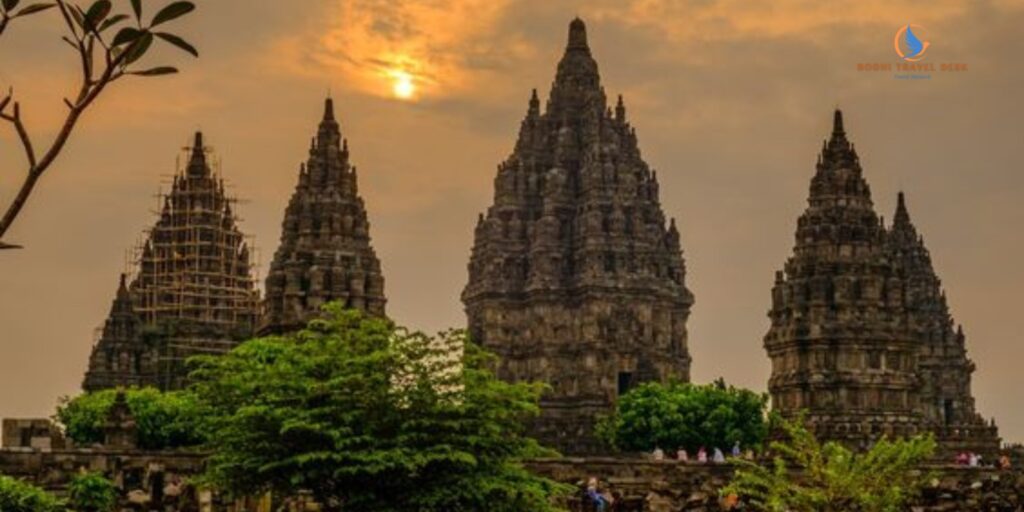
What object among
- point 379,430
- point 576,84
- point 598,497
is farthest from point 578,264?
point 379,430

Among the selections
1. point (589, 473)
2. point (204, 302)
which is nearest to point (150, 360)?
point (204, 302)

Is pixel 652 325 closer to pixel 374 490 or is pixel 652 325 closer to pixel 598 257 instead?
pixel 598 257

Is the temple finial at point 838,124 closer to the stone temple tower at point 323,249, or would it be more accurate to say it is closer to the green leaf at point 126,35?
the stone temple tower at point 323,249

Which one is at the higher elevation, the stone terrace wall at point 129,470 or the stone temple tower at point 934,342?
the stone temple tower at point 934,342

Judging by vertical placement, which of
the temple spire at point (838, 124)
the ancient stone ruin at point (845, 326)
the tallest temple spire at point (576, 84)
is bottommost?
the ancient stone ruin at point (845, 326)

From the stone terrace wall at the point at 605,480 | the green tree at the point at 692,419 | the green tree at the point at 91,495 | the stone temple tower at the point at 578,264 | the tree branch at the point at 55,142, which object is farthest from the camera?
the stone temple tower at the point at 578,264

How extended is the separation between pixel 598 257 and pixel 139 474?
44323 millimetres

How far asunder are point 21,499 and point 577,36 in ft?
230

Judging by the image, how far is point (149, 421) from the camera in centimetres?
6241

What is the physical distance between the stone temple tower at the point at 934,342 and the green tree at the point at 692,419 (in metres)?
21.6

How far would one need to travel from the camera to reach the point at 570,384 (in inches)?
3415

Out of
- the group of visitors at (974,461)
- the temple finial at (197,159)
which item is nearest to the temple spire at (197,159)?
the temple finial at (197,159)

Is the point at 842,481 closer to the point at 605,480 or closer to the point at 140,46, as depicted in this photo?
the point at 605,480

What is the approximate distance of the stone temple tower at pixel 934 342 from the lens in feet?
293
